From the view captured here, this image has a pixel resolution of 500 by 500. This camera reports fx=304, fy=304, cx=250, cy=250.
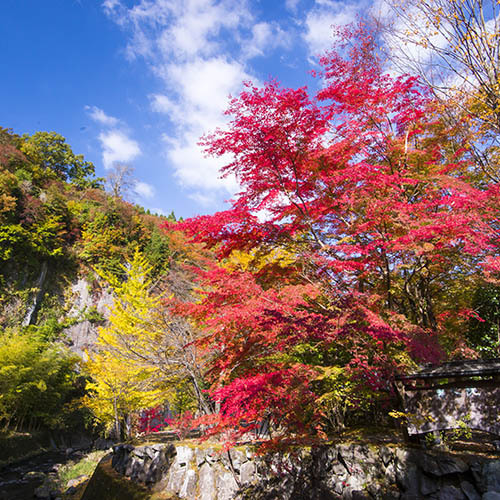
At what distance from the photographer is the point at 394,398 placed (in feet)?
15.5

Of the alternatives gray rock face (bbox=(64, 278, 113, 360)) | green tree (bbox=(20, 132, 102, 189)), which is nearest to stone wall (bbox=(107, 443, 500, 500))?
gray rock face (bbox=(64, 278, 113, 360))

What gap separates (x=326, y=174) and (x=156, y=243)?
22702 millimetres

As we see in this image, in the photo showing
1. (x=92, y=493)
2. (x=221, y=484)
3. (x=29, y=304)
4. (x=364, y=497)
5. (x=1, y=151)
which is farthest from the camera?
(x=1, y=151)

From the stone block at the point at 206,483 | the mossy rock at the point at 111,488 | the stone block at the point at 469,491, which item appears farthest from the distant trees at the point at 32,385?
the stone block at the point at 469,491

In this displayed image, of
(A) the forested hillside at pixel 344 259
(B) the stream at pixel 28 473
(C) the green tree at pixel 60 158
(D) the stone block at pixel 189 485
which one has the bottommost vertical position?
(B) the stream at pixel 28 473

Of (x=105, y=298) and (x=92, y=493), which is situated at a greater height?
→ (x=105, y=298)

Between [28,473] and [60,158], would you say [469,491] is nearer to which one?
[28,473]

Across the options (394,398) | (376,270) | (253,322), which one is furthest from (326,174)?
(394,398)

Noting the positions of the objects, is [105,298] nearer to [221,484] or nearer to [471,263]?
[221,484]

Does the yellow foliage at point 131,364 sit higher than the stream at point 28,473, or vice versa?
the yellow foliage at point 131,364

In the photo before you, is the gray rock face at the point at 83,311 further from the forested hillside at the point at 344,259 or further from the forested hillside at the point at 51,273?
the forested hillside at the point at 344,259

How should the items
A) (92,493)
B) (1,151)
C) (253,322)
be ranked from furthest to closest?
(1,151) → (92,493) → (253,322)

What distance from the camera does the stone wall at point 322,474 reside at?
11.8 ft

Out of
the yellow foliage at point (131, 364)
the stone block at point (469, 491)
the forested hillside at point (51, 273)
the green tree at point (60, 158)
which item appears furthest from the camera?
the green tree at point (60, 158)
